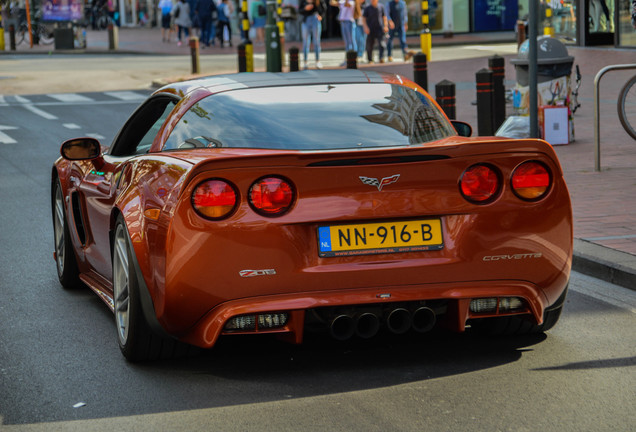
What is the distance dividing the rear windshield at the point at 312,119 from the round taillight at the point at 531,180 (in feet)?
1.61

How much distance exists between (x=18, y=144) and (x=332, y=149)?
12.6m

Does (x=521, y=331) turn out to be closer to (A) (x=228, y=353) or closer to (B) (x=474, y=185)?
(B) (x=474, y=185)

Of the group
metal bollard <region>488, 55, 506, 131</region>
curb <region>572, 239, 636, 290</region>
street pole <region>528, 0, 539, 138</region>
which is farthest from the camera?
metal bollard <region>488, 55, 506, 131</region>

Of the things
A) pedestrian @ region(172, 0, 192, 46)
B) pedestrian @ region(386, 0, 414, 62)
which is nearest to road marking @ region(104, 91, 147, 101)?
pedestrian @ region(386, 0, 414, 62)

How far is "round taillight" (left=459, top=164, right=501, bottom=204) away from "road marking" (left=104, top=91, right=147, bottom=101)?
19.5 m

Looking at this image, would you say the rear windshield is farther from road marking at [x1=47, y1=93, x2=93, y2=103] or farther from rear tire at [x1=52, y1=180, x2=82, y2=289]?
road marking at [x1=47, y1=93, x2=93, y2=103]

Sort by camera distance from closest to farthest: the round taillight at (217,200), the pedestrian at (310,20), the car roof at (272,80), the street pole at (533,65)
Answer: the round taillight at (217,200) < the car roof at (272,80) < the street pole at (533,65) < the pedestrian at (310,20)

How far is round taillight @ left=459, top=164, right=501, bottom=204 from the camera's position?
471 centimetres

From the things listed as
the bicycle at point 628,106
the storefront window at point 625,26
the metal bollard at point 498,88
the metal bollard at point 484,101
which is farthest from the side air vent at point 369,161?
the storefront window at point 625,26

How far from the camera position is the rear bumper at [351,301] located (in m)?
4.53

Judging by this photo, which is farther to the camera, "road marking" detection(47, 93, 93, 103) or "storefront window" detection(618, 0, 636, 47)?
"storefront window" detection(618, 0, 636, 47)

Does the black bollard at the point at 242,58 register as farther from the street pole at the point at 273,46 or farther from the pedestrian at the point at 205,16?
the pedestrian at the point at 205,16

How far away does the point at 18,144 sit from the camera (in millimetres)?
16688

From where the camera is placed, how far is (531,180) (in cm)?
480
